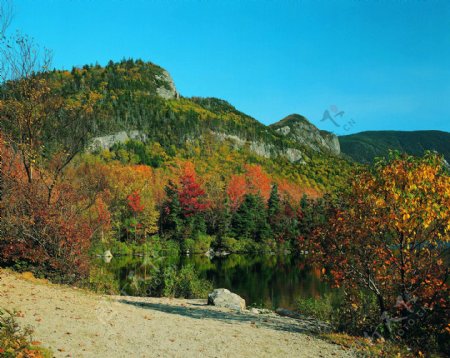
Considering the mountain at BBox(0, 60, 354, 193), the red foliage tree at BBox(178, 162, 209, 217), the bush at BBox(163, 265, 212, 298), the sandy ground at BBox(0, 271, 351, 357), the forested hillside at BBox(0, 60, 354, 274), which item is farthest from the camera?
the mountain at BBox(0, 60, 354, 193)

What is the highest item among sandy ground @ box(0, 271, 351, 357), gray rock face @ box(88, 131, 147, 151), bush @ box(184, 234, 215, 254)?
gray rock face @ box(88, 131, 147, 151)

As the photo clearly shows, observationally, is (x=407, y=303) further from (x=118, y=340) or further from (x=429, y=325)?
(x=118, y=340)

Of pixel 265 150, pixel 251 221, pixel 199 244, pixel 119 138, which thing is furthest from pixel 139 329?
pixel 265 150

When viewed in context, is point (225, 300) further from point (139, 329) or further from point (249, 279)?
point (249, 279)

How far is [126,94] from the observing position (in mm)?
154250

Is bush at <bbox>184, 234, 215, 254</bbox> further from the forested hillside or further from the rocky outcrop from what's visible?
the rocky outcrop

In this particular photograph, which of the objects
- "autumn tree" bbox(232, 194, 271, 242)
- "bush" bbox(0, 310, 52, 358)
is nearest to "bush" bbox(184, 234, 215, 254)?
"autumn tree" bbox(232, 194, 271, 242)

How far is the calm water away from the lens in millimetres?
23794

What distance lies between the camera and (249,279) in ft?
117

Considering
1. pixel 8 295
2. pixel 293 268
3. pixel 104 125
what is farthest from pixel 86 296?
pixel 293 268

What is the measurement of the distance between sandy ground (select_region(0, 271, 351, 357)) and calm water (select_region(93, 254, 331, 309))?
15.7 feet

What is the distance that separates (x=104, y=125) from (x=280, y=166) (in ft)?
465

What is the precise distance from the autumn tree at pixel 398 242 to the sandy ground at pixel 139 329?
2489mm

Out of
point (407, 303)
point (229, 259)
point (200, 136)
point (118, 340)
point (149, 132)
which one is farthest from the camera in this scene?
point (200, 136)
